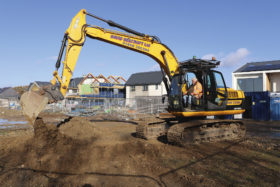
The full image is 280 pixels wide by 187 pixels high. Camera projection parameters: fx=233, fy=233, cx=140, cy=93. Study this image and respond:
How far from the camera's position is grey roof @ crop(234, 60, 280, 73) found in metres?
26.8

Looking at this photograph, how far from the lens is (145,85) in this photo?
43938 millimetres

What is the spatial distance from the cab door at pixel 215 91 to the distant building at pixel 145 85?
104ft

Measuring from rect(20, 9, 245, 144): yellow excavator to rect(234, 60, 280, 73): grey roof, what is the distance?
1903cm

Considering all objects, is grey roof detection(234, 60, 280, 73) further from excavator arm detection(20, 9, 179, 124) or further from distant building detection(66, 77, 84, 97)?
distant building detection(66, 77, 84, 97)

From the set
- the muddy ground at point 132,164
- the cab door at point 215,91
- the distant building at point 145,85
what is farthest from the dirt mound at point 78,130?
the distant building at point 145,85

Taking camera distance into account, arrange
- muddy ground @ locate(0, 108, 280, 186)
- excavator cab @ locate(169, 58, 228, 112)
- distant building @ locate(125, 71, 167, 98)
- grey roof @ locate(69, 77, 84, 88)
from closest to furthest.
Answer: muddy ground @ locate(0, 108, 280, 186), excavator cab @ locate(169, 58, 228, 112), distant building @ locate(125, 71, 167, 98), grey roof @ locate(69, 77, 84, 88)

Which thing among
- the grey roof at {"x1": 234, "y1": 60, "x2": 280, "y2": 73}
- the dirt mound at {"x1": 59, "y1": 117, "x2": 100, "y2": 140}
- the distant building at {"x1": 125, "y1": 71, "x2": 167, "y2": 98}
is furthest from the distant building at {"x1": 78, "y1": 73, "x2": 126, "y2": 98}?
the dirt mound at {"x1": 59, "y1": 117, "x2": 100, "y2": 140}

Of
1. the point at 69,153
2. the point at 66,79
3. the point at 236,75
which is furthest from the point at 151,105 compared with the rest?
the point at 69,153

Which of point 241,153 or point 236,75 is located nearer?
point 241,153

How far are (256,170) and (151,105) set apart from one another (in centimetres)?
1784

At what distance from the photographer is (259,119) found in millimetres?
19688

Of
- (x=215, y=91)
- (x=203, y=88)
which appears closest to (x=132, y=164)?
(x=203, y=88)

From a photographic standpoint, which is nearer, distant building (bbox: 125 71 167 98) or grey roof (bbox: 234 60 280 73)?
grey roof (bbox: 234 60 280 73)

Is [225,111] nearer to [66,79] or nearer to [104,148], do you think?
[104,148]
